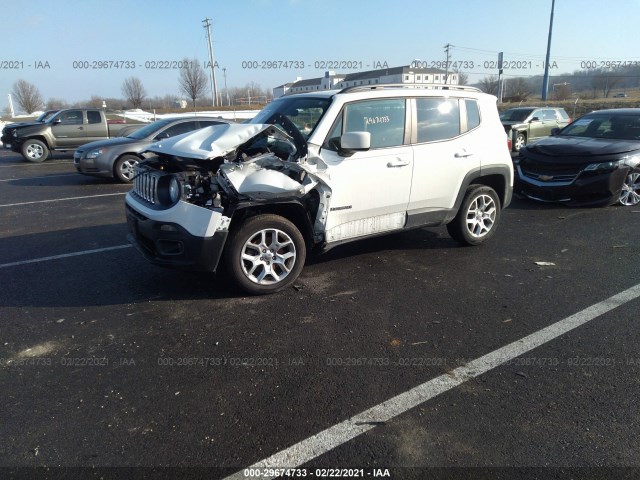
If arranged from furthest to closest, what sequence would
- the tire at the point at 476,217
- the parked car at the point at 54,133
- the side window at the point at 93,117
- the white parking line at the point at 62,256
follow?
the side window at the point at 93,117 → the parked car at the point at 54,133 → the tire at the point at 476,217 → the white parking line at the point at 62,256

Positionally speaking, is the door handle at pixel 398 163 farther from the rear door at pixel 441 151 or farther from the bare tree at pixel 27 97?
the bare tree at pixel 27 97

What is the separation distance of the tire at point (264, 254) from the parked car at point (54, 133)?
45.6 ft

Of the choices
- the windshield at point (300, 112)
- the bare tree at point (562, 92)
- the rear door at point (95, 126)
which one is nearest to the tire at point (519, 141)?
the windshield at point (300, 112)

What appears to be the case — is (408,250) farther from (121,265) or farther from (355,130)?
(121,265)

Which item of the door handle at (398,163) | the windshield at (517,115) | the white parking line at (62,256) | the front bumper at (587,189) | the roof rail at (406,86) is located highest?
the roof rail at (406,86)

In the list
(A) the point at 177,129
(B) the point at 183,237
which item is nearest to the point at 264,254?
(B) the point at 183,237

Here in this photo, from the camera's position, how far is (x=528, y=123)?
53.9 ft

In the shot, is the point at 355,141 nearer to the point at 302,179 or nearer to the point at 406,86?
the point at 302,179

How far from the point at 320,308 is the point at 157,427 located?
1830 mm

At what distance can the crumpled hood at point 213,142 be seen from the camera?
4.02 m

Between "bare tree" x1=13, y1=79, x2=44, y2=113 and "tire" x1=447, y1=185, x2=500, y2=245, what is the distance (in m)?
64.5

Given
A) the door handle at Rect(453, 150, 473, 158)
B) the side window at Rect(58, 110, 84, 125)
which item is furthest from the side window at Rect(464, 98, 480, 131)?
the side window at Rect(58, 110, 84, 125)

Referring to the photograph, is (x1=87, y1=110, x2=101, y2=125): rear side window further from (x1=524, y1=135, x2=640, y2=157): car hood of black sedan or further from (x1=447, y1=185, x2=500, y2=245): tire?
(x1=447, y1=185, x2=500, y2=245): tire

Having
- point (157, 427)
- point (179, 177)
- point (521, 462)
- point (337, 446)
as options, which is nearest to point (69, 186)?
point (179, 177)
